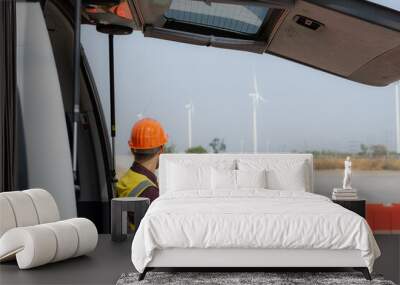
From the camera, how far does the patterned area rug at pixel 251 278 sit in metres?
4.34

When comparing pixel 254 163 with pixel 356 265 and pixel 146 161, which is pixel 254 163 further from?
pixel 356 265

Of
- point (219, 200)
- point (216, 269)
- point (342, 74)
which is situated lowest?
point (216, 269)

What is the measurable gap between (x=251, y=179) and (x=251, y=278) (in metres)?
1.78

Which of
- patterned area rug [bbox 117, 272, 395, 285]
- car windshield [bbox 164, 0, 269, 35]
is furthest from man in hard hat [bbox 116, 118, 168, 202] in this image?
patterned area rug [bbox 117, 272, 395, 285]

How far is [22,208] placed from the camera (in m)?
5.07

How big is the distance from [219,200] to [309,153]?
2414 mm

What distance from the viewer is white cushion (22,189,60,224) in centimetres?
525

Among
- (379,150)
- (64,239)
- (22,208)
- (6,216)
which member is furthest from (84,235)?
(379,150)

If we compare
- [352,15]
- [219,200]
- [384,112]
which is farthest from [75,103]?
[384,112]

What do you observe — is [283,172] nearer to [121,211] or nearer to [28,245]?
[121,211]

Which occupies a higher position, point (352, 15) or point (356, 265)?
point (352, 15)

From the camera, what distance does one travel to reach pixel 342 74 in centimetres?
656

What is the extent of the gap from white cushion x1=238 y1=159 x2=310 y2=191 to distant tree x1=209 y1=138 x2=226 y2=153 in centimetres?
88

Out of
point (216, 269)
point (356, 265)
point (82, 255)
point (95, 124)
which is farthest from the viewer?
point (95, 124)
